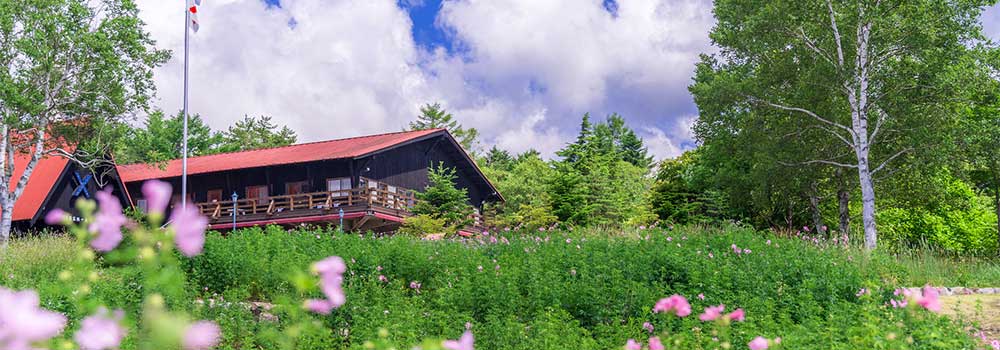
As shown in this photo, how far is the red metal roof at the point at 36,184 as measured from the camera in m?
24.0

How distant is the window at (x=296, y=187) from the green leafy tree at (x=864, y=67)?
15.5 m

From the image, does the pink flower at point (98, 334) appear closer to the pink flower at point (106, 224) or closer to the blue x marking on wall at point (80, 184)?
the pink flower at point (106, 224)

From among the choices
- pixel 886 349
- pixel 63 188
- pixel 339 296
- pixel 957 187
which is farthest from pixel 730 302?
pixel 63 188

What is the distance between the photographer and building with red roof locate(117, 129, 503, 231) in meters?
26.7

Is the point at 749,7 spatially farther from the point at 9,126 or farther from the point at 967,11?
the point at 9,126

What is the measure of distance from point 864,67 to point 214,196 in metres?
24.3

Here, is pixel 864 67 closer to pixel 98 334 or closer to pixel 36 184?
pixel 98 334

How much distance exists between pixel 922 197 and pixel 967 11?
18.3ft

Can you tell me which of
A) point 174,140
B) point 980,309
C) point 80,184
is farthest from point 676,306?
point 174,140

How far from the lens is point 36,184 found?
82.7ft

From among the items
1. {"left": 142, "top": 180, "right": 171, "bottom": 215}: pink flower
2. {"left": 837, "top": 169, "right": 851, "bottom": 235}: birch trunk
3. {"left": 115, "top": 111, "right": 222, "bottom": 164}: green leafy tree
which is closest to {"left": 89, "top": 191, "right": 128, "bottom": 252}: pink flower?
{"left": 142, "top": 180, "right": 171, "bottom": 215}: pink flower

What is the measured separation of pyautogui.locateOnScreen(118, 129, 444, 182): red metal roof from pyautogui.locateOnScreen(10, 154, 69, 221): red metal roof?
3196mm

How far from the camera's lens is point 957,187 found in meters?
24.8

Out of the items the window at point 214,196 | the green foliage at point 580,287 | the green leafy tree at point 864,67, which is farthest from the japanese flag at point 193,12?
the green leafy tree at point 864,67
